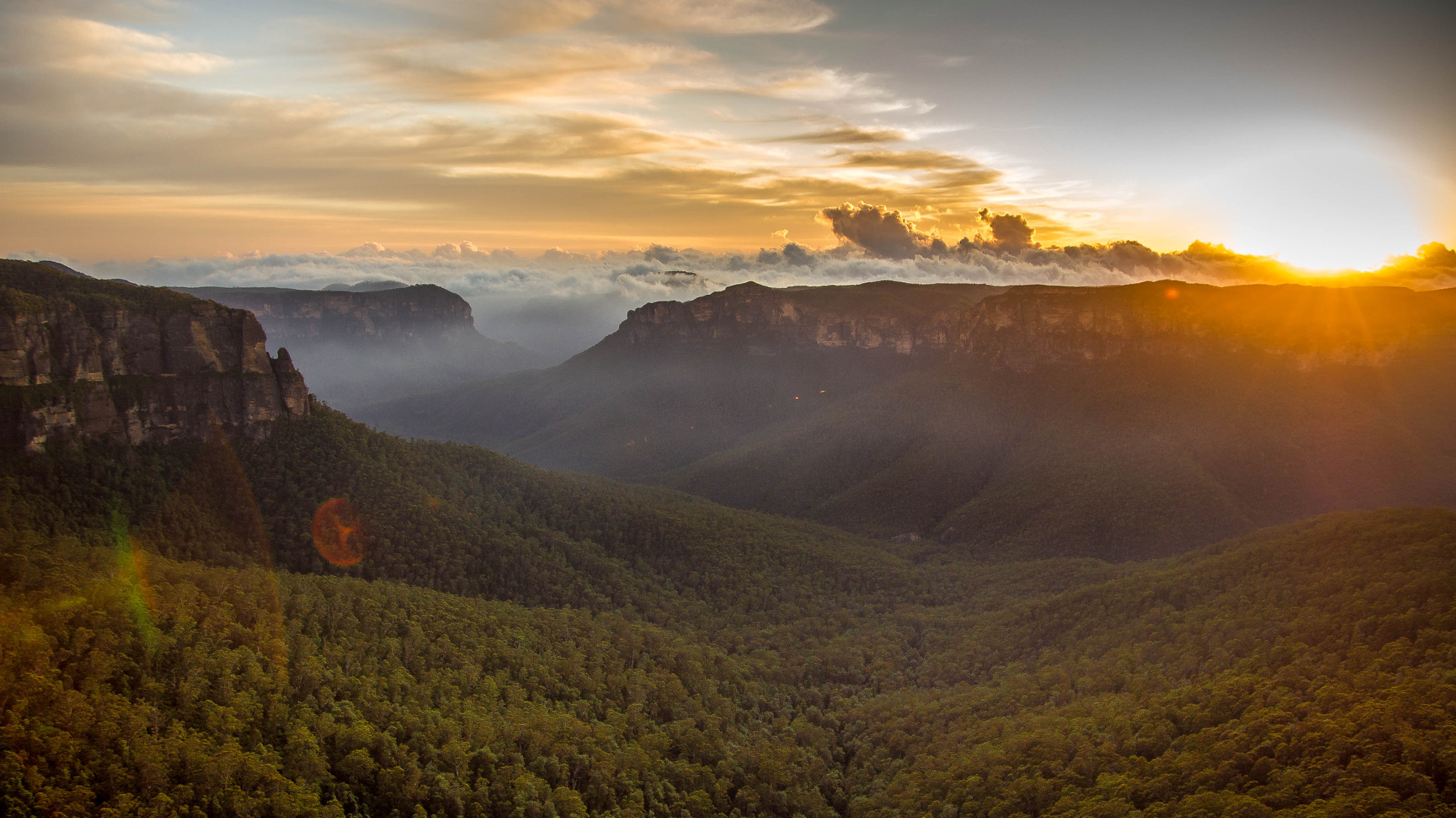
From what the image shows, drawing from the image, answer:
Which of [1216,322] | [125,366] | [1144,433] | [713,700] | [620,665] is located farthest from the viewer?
[1216,322]

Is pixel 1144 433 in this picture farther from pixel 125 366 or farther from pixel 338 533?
pixel 125 366

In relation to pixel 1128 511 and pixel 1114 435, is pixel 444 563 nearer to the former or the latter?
pixel 1128 511

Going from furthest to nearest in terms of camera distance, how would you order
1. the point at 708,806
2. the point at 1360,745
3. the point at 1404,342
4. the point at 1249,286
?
1. the point at 1249,286
2. the point at 1404,342
3. the point at 708,806
4. the point at 1360,745

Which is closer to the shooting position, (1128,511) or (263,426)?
(263,426)

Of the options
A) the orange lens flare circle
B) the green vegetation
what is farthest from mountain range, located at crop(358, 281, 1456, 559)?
the orange lens flare circle

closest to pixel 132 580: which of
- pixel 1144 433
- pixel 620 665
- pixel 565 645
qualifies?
pixel 565 645

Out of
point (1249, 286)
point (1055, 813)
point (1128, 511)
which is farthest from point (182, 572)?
point (1249, 286)
